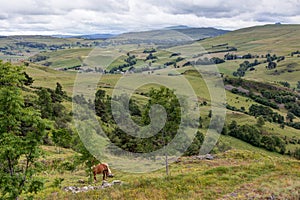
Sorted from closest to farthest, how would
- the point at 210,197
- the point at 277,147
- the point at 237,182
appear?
1. the point at 210,197
2. the point at 237,182
3. the point at 277,147

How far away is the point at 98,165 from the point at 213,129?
4189 inches

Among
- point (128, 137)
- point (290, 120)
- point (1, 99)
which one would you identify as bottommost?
point (290, 120)

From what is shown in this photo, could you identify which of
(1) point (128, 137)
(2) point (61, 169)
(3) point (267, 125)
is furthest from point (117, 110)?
(3) point (267, 125)

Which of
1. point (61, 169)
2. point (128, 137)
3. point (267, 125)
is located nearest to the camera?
point (61, 169)

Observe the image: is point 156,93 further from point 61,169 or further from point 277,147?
point 277,147

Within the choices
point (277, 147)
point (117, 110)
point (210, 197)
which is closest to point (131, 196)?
point (210, 197)

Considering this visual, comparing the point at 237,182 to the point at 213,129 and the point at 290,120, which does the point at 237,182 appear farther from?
the point at 290,120

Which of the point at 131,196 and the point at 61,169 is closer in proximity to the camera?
the point at 131,196

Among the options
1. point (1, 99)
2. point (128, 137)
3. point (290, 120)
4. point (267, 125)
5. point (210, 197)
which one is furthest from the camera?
point (290, 120)

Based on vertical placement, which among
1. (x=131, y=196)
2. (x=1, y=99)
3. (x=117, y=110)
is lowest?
(x=117, y=110)

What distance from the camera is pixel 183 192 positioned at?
71.3 feet

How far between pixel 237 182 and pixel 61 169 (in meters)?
24.5

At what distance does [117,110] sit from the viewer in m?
69.8

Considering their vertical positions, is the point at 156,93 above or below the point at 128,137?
above
